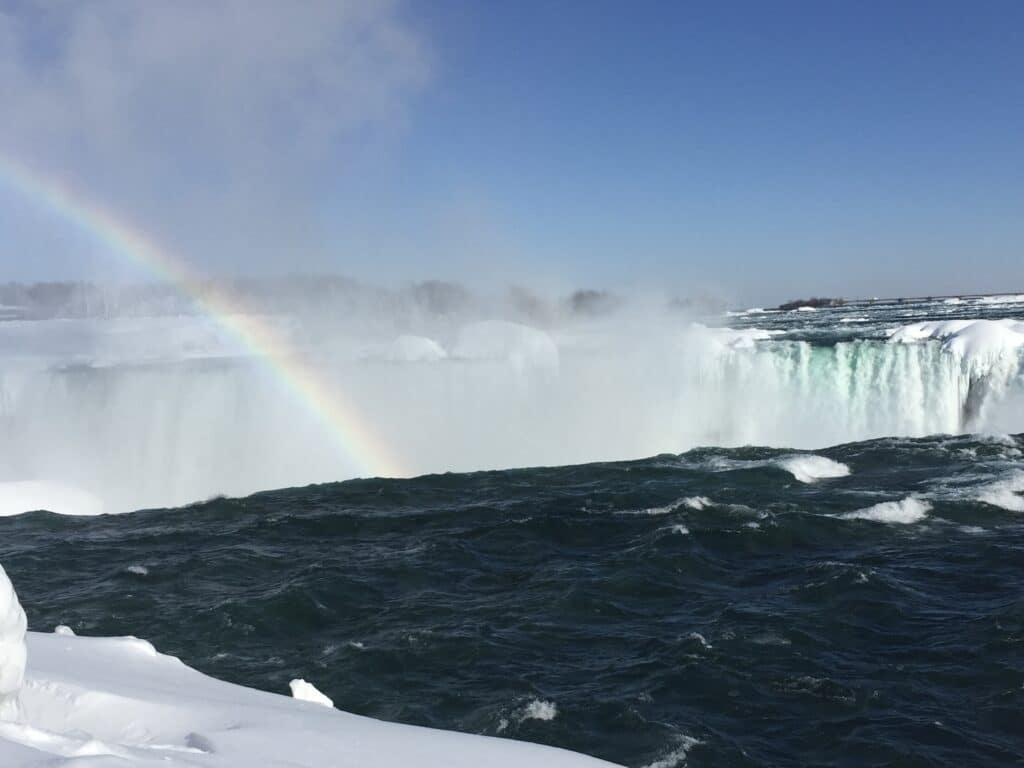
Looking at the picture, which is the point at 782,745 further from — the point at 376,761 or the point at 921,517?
the point at 921,517

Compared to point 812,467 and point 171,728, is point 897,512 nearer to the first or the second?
point 812,467

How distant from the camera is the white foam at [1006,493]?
25781 mm

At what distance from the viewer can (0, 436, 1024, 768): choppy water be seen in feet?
43.9

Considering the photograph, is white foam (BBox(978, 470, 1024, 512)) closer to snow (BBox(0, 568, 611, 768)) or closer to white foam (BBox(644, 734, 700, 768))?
white foam (BBox(644, 734, 700, 768))

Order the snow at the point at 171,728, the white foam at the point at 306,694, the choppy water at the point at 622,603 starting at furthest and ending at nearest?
the choppy water at the point at 622,603 → the white foam at the point at 306,694 → the snow at the point at 171,728

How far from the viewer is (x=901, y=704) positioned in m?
13.5

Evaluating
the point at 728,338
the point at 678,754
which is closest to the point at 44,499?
the point at 678,754

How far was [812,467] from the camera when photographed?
3344 cm

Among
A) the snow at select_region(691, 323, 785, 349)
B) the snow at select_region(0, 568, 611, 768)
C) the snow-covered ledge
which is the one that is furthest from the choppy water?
the snow at select_region(691, 323, 785, 349)

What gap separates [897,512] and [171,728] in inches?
890

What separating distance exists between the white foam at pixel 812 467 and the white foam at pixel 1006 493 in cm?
533

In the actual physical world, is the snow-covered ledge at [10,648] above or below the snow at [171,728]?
above

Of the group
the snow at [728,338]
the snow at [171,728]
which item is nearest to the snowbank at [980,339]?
the snow at [728,338]

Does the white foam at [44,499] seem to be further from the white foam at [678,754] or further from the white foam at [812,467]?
the white foam at [678,754]
